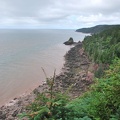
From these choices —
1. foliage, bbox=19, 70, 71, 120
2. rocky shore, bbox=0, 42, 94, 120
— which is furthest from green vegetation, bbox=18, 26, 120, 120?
rocky shore, bbox=0, 42, 94, 120

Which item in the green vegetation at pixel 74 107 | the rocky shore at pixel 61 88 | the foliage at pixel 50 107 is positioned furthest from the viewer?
the rocky shore at pixel 61 88

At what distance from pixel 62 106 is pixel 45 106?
567 millimetres

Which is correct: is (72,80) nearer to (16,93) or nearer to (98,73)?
(98,73)

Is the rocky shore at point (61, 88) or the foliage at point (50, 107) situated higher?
the foliage at point (50, 107)

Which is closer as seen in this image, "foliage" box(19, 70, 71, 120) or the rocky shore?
"foliage" box(19, 70, 71, 120)

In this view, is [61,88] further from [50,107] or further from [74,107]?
[50,107]

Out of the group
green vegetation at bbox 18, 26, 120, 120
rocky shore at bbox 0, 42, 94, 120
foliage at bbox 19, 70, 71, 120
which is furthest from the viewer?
rocky shore at bbox 0, 42, 94, 120

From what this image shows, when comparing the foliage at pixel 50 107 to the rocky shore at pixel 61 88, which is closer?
the foliage at pixel 50 107

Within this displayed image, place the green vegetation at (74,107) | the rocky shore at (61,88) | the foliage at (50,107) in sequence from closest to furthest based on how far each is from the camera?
the foliage at (50,107) < the green vegetation at (74,107) < the rocky shore at (61,88)

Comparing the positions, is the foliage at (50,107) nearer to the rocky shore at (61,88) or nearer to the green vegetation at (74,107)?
the green vegetation at (74,107)

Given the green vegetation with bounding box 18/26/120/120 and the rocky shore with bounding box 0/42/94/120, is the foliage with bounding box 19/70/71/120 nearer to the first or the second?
the green vegetation with bounding box 18/26/120/120

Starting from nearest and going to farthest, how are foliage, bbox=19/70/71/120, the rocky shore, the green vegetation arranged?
foliage, bbox=19/70/71/120 → the green vegetation → the rocky shore

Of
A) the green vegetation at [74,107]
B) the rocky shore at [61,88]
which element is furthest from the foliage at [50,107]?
the rocky shore at [61,88]

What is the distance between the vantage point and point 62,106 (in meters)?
6.44
